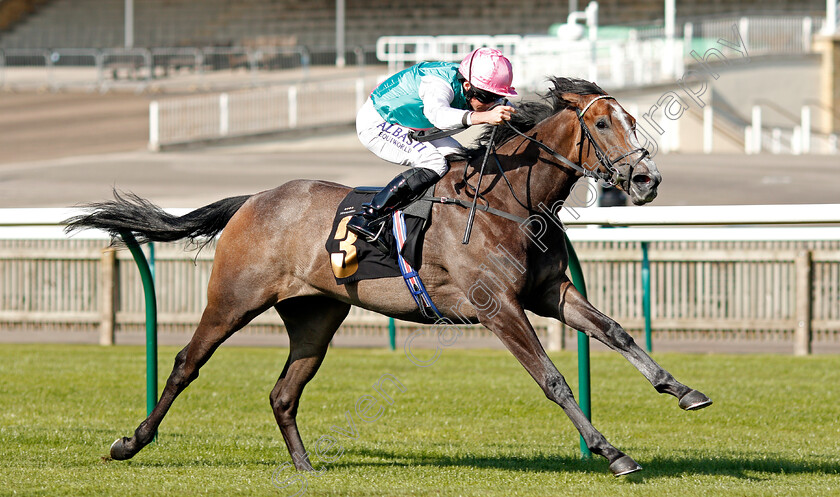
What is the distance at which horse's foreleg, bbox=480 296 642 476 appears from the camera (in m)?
4.34

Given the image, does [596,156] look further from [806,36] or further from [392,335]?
[806,36]

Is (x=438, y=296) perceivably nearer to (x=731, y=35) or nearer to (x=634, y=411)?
(x=634, y=411)

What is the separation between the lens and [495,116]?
178 inches

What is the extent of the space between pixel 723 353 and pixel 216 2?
29.5 meters

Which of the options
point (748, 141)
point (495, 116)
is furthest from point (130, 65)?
point (495, 116)

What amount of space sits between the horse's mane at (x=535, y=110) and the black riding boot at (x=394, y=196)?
24cm

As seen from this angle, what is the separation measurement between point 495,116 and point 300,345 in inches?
61.0

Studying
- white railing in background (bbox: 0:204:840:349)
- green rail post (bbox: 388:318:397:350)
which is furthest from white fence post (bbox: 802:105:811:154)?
green rail post (bbox: 388:318:397:350)

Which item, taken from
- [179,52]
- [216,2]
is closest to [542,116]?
[179,52]

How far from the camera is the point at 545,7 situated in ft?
111

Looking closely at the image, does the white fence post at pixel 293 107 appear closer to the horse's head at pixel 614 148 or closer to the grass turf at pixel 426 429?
the grass turf at pixel 426 429

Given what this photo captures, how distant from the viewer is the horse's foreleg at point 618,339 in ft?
13.9

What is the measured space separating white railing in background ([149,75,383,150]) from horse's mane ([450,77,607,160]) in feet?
58.0

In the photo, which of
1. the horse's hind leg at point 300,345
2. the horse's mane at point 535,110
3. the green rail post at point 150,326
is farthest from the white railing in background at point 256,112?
the horse's mane at point 535,110
